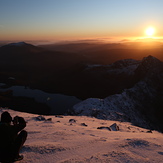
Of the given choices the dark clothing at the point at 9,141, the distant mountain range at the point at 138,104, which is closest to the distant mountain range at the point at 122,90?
the distant mountain range at the point at 138,104

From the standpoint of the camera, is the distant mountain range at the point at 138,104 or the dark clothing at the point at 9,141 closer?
the dark clothing at the point at 9,141

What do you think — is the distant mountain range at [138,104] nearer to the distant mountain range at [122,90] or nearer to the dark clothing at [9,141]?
the distant mountain range at [122,90]

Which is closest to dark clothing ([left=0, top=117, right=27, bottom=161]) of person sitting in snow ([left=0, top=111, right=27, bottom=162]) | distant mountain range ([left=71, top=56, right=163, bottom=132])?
→ person sitting in snow ([left=0, top=111, right=27, bottom=162])

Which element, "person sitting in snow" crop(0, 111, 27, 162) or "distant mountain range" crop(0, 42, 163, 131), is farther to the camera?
"distant mountain range" crop(0, 42, 163, 131)

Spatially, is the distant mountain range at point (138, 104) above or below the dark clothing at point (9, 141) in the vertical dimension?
below

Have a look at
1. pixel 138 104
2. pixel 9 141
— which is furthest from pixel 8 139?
pixel 138 104

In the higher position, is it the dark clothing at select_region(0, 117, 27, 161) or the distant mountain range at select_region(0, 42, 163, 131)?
the dark clothing at select_region(0, 117, 27, 161)

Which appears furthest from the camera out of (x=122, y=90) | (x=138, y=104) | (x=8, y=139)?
(x=122, y=90)

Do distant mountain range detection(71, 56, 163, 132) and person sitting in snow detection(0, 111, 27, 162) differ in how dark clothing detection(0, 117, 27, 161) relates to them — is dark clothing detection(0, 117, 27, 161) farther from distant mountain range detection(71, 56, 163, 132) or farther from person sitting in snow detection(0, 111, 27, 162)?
distant mountain range detection(71, 56, 163, 132)

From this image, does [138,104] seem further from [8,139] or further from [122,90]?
[8,139]

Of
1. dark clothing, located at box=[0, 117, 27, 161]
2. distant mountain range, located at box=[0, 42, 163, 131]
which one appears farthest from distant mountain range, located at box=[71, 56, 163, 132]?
dark clothing, located at box=[0, 117, 27, 161]

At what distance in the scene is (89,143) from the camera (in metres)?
5.29

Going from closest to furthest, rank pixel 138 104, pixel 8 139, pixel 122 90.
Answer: pixel 8 139
pixel 138 104
pixel 122 90

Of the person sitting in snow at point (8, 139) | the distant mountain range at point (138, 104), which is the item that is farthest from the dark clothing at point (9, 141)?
the distant mountain range at point (138, 104)
